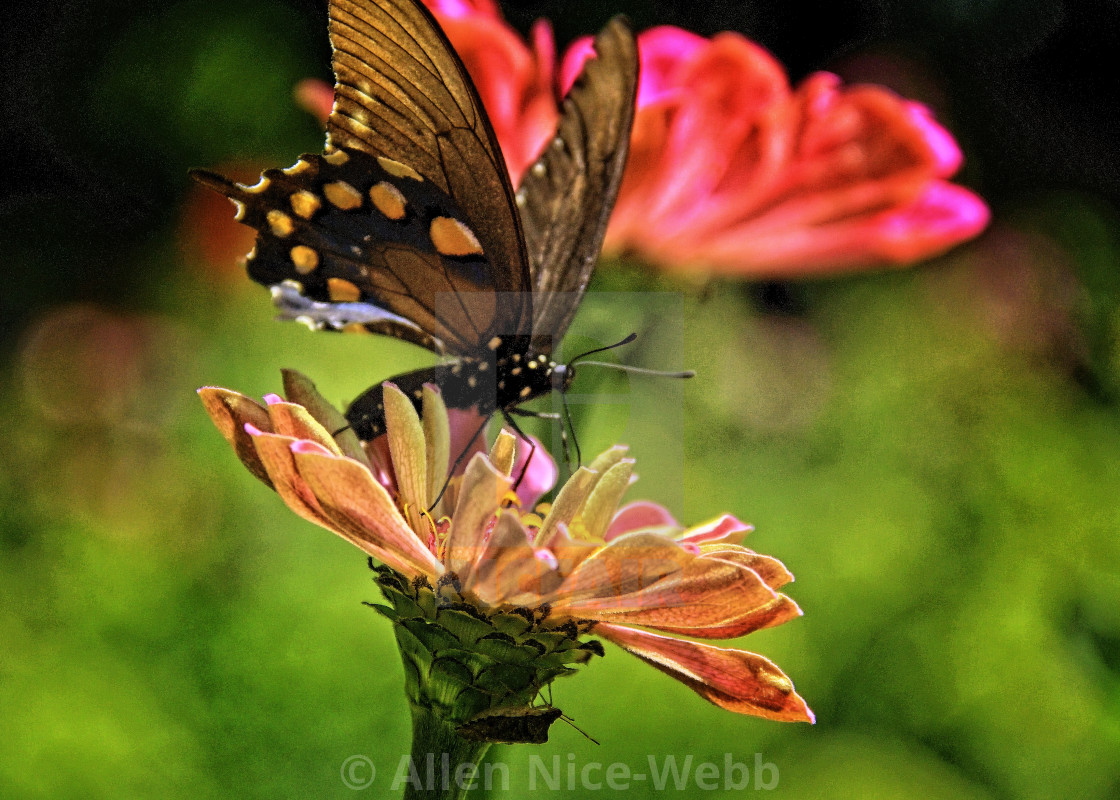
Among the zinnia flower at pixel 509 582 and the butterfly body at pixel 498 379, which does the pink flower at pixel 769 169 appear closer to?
the butterfly body at pixel 498 379

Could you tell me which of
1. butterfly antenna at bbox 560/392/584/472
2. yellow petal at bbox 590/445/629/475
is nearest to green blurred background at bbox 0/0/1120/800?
butterfly antenna at bbox 560/392/584/472

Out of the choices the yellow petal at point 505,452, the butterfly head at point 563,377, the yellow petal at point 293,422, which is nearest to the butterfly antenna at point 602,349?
the butterfly head at point 563,377

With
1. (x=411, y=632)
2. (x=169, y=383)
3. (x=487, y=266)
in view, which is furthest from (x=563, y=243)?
(x=169, y=383)

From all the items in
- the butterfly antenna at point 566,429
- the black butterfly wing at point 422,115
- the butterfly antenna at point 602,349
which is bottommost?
the butterfly antenna at point 566,429

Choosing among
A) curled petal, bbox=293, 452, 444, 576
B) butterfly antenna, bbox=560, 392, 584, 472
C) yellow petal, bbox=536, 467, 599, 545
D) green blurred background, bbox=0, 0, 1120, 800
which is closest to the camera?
curled petal, bbox=293, 452, 444, 576

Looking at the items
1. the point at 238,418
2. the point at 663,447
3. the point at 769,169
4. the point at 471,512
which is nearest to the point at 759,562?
the point at 471,512

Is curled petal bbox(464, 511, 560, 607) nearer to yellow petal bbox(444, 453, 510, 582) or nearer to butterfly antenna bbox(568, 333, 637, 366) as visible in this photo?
yellow petal bbox(444, 453, 510, 582)
